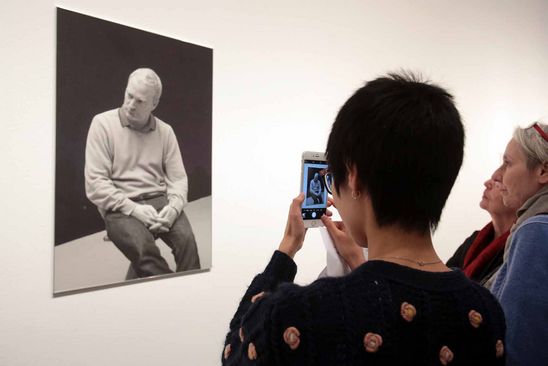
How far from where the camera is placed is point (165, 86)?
168cm

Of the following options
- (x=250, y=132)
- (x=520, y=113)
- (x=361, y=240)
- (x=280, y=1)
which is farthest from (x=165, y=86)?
(x=520, y=113)

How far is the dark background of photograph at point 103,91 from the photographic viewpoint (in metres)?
1.42

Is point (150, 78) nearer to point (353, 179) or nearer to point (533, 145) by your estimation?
point (353, 179)

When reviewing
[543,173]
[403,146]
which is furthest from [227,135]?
[403,146]

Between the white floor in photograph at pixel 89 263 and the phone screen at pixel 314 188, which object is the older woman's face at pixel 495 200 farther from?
the white floor in photograph at pixel 89 263

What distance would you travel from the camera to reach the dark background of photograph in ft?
4.65

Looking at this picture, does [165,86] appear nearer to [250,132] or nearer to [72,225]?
[250,132]

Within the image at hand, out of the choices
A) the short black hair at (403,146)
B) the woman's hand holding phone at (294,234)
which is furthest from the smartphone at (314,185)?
the short black hair at (403,146)

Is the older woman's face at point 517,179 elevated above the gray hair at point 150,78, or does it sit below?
below

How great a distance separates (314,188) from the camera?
1.13 m

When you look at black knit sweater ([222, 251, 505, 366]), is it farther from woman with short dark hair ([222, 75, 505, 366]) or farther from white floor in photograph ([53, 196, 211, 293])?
white floor in photograph ([53, 196, 211, 293])

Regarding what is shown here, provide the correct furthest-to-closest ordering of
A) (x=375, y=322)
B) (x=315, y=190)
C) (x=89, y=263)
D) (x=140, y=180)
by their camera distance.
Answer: (x=140, y=180), (x=89, y=263), (x=315, y=190), (x=375, y=322)

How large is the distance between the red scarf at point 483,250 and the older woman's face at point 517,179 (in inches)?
7.0

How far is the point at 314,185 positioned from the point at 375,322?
0.60m
